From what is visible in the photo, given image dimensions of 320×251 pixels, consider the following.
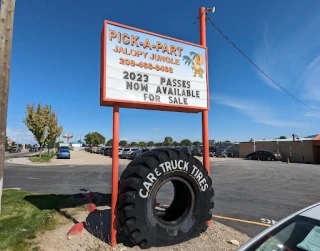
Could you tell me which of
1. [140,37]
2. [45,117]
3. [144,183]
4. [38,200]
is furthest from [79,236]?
[45,117]

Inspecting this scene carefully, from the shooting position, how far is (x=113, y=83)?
465 cm

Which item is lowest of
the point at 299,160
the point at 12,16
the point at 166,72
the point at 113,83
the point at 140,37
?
the point at 299,160

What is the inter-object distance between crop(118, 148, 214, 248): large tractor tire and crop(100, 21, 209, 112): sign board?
1141mm

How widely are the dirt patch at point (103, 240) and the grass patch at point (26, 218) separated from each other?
25 cm

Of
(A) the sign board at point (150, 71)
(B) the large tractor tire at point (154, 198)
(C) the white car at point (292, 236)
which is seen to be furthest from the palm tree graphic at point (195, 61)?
(C) the white car at point (292, 236)

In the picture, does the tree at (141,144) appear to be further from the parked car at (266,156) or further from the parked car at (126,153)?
the parked car at (266,156)

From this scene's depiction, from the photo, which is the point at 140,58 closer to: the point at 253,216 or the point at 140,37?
the point at 140,37

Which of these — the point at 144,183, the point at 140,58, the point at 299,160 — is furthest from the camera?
the point at 299,160

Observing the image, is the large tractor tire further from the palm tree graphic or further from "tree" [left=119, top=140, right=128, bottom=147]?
"tree" [left=119, top=140, right=128, bottom=147]

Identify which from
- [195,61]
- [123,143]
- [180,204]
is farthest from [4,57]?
[123,143]

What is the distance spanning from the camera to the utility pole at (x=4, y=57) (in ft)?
17.1

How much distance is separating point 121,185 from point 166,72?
2.49 meters

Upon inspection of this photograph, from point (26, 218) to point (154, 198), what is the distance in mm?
3079

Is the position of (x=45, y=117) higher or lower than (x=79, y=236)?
higher
